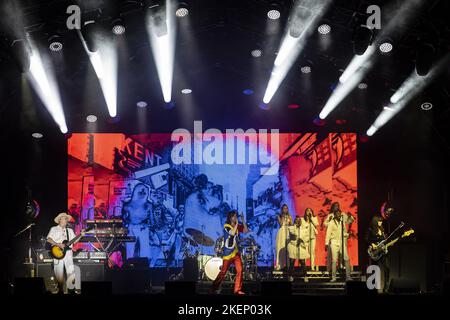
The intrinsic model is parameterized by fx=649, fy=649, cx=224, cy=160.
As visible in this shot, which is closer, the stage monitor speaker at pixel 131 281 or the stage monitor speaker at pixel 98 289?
the stage monitor speaker at pixel 98 289

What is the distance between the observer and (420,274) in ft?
42.1

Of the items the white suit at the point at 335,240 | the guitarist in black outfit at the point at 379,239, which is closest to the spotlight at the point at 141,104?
the white suit at the point at 335,240

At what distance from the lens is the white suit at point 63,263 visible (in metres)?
12.2

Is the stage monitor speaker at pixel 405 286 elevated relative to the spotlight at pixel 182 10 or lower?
lower

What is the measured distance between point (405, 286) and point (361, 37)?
4.72 meters

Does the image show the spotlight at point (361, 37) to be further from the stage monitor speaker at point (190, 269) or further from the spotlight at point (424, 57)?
the stage monitor speaker at point (190, 269)

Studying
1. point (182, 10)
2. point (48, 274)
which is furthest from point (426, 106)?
point (48, 274)

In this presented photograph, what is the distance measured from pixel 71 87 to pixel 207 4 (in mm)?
3877

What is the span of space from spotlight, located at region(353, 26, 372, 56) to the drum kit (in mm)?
4714

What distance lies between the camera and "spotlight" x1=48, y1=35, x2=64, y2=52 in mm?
12117

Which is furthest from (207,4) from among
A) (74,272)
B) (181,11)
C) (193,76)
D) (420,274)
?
(420,274)

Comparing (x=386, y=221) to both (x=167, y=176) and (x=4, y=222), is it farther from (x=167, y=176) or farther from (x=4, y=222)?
(x=4, y=222)

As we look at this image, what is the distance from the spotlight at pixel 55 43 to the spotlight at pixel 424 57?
659 cm

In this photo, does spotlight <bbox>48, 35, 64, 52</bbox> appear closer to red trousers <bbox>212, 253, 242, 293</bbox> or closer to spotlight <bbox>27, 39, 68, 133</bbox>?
spotlight <bbox>27, 39, 68, 133</bbox>
